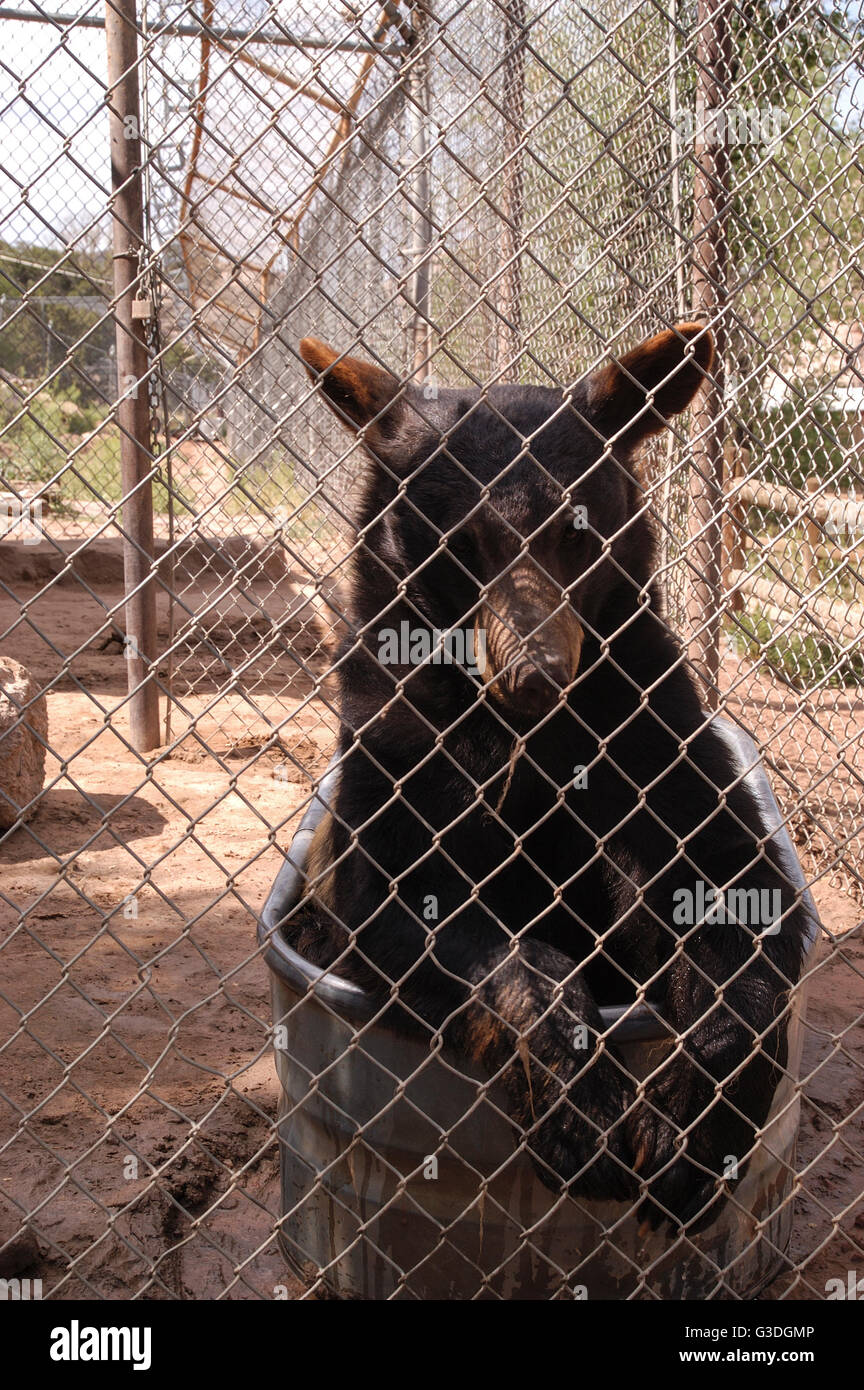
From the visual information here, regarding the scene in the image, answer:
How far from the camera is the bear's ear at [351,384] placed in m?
2.08

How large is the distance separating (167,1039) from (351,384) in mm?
2155

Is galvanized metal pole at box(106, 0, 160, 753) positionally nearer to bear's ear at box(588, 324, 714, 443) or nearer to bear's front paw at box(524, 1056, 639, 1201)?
bear's ear at box(588, 324, 714, 443)

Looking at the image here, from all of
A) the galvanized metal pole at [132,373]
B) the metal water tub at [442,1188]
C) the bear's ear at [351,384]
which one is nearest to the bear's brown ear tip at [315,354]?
the bear's ear at [351,384]

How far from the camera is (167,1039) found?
3.35 m

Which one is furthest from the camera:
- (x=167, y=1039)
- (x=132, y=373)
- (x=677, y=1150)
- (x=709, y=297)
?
(x=132, y=373)

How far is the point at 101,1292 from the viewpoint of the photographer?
2.32 m

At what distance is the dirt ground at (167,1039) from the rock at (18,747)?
0.66 feet

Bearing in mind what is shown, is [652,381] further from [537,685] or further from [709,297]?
[709,297]

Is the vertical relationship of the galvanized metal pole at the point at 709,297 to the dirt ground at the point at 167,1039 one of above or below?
above

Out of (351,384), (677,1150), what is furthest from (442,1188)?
(351,384)

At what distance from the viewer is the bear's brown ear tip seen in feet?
6.75

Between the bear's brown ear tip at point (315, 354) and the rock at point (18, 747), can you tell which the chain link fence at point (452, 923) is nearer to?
the bear's brown ear tip at point (315, 354)

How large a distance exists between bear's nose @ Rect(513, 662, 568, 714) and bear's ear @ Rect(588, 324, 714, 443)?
0.50 m
